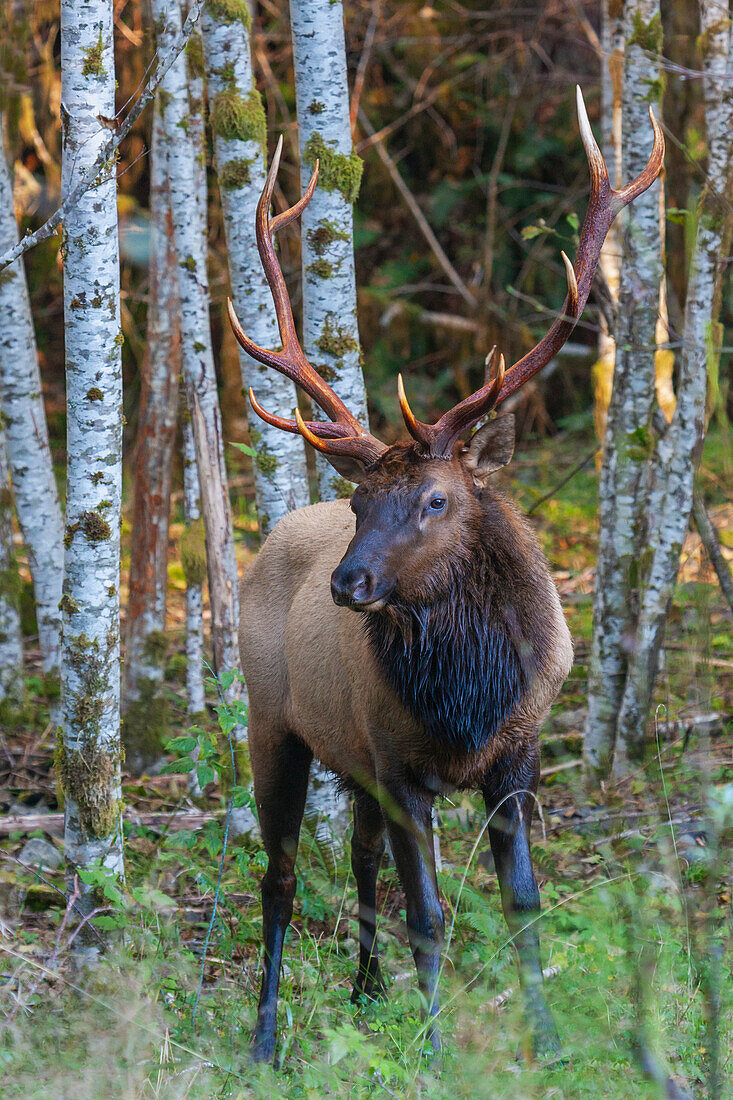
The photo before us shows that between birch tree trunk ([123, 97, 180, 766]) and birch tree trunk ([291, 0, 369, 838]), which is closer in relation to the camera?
birch tree trunk ([291, 0, 369, 838])

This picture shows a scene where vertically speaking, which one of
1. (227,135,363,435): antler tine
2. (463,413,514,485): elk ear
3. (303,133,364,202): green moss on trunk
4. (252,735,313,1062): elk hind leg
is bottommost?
(252,735,313,1062): elk hind leg

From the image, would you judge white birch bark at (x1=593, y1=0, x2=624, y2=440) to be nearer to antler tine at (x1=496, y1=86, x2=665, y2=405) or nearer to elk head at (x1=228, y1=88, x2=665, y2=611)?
antler tine at (x1=496, y1=86, x2=665, y2=405)

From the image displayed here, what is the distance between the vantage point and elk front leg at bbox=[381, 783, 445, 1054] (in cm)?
335

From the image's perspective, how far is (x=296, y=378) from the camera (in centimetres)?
379

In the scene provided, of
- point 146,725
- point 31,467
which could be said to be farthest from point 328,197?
point 146,725

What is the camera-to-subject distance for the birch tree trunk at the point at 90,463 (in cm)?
365

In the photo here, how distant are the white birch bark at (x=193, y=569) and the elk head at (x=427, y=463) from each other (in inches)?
90.0

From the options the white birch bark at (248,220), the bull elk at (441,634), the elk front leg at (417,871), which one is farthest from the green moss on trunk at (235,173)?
the elk front leg at (417,871)

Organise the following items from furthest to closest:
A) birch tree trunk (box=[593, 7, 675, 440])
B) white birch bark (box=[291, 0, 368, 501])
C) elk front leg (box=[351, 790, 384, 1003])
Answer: birch tree trunk (box=[593, 7, 675, 440]) < white birch bark (box=[291, 0, 368, 501]) < elk front leg (box=[351, 790, 384, 1003])

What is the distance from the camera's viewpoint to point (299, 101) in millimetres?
4738

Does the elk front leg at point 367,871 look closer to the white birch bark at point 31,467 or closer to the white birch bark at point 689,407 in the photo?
the white birch bark at point 689,407

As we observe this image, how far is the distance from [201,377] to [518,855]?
3.04 metres

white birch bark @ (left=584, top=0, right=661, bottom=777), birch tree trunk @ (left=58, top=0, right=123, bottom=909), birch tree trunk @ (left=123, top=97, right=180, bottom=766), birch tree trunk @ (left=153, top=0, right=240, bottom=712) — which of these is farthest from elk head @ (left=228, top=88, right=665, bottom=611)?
birch tree trunk @ (left=123, top=97, right=180, bottom=766)

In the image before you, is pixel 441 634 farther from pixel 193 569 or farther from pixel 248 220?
pixel 193 569
